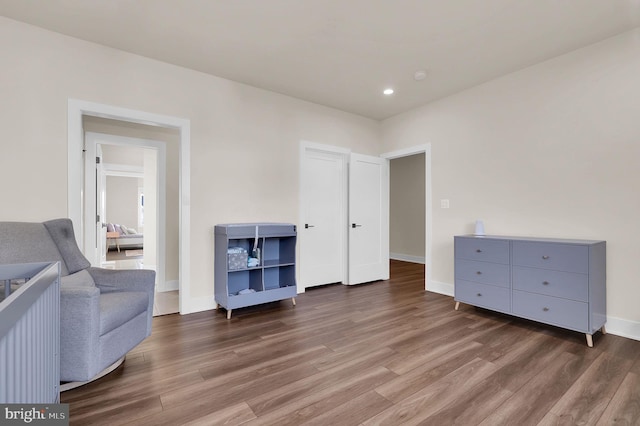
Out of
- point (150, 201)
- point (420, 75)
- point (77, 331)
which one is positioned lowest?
point (77, 331)

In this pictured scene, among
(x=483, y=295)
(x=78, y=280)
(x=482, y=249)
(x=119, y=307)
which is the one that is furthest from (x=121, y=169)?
(x=483, y=295)

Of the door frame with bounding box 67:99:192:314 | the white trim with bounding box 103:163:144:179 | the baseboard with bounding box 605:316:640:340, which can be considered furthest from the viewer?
the white trim with bounding box 103:163:144:179

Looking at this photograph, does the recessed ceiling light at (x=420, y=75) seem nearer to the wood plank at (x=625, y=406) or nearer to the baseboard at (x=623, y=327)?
the baseboard at (x=623, y=327)

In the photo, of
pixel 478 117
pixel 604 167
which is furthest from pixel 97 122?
pixel 604 167

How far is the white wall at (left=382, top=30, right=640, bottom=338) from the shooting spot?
260cm

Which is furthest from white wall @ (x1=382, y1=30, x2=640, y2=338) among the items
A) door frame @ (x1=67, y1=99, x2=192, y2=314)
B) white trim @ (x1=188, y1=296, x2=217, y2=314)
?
door frame @ (x1=67, y1=99, x2=192, y2=314)

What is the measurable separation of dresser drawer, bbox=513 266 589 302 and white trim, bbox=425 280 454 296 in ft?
3.50

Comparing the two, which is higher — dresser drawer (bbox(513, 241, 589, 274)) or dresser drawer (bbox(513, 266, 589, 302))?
dresser drawer (bbox(513, 241, 589, 274))

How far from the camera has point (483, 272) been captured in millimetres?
3143

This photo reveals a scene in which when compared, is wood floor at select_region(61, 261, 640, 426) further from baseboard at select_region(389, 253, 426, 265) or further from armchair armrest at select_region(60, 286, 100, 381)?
baseboard at select_region(389, 253, 426, 265)

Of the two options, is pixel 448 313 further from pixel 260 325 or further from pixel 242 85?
pixel 242 85

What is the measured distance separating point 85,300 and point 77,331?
0.60 feet

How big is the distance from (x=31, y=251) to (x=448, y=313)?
144 inches

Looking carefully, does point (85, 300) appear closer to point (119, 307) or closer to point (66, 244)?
point (119, 307)
